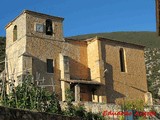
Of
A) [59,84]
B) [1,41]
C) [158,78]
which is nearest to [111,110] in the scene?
[59,84]

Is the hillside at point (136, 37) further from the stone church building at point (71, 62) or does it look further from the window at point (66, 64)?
the window at point (66, 64)

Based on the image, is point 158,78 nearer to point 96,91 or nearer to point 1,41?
point 1,41

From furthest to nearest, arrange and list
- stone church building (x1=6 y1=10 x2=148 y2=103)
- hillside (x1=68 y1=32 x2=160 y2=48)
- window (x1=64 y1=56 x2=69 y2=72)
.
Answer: hillside (x1=68 y1=32 x2=160 y2=48)
window (x1=64 y1=56 x2=69 y2=72)
stone church building (x1=6 y1=10 x2=148 y2=103)

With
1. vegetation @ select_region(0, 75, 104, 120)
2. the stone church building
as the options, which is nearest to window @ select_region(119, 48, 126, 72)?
the stone church building

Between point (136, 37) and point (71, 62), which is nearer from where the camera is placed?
point (71, 62)

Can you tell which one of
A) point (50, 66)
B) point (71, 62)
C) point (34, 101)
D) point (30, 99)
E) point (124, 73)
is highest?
point (71, 62)

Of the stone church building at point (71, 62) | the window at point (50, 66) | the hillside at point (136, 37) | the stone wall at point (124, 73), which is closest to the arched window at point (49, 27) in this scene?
the stone church building at point (71, 62)

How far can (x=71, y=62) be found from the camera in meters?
35.6

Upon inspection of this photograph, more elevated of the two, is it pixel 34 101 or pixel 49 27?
pixel 49 27

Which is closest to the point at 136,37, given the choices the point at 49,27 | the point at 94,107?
the point at 49,27

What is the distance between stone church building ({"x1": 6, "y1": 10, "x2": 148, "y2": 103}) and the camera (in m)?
33.6

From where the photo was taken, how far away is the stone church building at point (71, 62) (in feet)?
110

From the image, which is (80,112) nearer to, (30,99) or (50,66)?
(30,99)

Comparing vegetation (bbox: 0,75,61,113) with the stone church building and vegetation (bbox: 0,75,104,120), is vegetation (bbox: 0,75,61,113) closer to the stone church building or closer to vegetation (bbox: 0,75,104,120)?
vegetation (bbox: 0,75,104,120)
